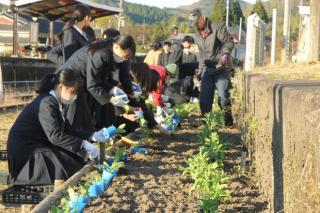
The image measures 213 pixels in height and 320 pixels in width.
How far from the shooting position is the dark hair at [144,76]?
7.40m

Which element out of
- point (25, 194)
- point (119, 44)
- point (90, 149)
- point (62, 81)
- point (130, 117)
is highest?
point (119, 44)

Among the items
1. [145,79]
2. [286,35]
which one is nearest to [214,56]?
[145,79]

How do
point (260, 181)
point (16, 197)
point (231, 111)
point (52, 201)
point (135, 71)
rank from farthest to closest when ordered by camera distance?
point (231, 111) < point (135, 71) < point (260, 181) < point (16, 197) < point (52, 201)

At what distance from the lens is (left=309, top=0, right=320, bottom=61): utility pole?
782 centimetres

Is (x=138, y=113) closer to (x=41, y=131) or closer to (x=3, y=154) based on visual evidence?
(x=3, y=154)

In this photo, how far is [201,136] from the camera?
269 inches

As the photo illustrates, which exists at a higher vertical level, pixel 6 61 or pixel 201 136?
pixel 6 61

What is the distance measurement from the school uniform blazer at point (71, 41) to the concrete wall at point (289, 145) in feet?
7.43

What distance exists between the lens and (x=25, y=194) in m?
4.14

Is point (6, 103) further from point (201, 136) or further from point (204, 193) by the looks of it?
point (204, 193)

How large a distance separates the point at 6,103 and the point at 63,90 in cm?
928

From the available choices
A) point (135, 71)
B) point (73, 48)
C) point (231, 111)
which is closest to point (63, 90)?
point (73, 48)

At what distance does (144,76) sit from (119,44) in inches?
75.0

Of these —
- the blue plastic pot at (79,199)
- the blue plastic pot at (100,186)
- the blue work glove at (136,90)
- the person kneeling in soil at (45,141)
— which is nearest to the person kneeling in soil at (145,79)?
the blue work glove at (136,90)
